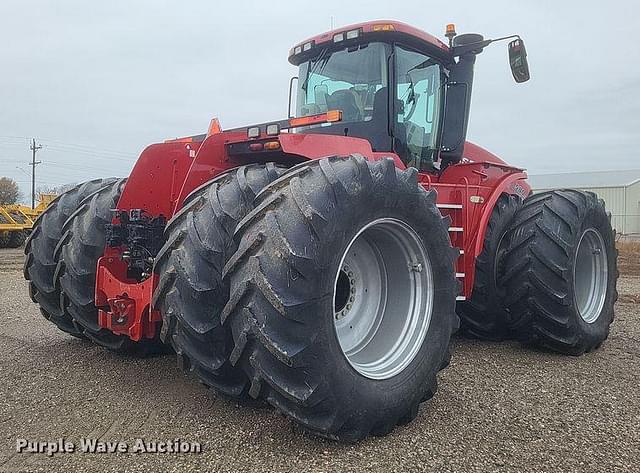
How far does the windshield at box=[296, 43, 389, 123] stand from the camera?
15.3ft

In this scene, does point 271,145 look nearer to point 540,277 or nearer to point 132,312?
point 132,312

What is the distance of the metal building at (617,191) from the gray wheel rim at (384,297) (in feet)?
117

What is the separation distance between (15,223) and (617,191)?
41.8 m

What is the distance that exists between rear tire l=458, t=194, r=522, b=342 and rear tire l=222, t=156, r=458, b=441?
1698 mm

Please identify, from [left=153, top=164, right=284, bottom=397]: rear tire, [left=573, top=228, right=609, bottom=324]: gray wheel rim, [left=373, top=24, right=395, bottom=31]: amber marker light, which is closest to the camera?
[left=153, top=164, right=284, bottom=397]: rear tire

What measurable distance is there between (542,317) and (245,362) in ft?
9.73

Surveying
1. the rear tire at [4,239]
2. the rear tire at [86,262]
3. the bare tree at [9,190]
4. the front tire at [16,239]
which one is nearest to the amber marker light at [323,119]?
the rear tire at [86,262]

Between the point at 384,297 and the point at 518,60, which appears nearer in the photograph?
the point at 384,297

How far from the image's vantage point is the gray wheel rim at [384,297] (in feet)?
11.2

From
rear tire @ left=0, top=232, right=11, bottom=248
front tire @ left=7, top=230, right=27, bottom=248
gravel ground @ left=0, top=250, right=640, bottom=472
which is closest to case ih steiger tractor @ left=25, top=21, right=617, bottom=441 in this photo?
gravel ground @ left=0, top=250, right=640, bottom=472

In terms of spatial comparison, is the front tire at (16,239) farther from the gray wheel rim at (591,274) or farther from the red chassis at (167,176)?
the gray wheel rim at (591,274)

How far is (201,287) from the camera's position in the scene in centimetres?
292

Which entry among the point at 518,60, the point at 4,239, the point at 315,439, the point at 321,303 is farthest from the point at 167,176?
the point at 4,239

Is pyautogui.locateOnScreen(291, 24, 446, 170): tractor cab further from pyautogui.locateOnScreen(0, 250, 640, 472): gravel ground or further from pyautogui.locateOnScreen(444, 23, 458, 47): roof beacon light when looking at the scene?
pyautogui.locateOnScreen(0, 250, 640, 472): gravel ground
